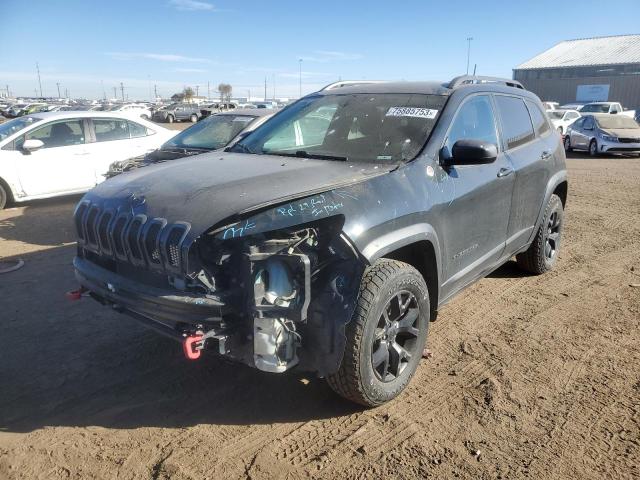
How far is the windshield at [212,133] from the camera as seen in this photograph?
8.05 m

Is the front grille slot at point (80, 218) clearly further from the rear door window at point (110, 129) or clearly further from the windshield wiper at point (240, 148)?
the rear door window at point (110, 129)

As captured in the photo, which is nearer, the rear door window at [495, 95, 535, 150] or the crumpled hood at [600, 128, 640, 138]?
the rear door window at [495, 95, 535, 150]

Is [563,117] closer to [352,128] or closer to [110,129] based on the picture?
[110,129]

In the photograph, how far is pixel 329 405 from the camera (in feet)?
10.6

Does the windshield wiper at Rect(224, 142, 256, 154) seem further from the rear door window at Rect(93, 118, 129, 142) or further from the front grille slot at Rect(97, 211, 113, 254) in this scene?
the rear door window at Rect(93, 118, 129, 142)

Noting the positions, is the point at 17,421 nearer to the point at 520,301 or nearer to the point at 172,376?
the point at 172,376

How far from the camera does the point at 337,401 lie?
3.26 metres

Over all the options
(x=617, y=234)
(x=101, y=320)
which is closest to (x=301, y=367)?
(x=101, y=320)

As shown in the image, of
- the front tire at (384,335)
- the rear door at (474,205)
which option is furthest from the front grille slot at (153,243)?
the rear door at (474,205)

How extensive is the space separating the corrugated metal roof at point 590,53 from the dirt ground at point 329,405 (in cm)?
5592

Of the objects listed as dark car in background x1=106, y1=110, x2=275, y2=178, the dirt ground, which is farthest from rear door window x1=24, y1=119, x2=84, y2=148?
the dirt ground

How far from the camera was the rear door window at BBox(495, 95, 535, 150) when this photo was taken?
450 centimetres

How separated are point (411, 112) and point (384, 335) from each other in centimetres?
172

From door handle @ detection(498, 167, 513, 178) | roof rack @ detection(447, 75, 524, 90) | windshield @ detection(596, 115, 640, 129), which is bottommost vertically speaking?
windshield @ detection(596, 115, 640, 129)
